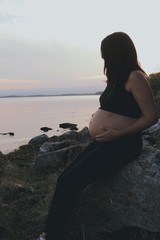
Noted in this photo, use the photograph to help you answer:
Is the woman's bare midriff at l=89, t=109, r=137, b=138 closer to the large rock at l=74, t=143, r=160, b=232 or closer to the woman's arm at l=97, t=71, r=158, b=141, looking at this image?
the woman's arm at l=97, t=71, r=158, b=141

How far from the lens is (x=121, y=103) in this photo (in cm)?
543

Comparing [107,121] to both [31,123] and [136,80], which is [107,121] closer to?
[136,80]

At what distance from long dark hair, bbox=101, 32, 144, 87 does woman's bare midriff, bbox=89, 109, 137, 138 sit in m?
0.47

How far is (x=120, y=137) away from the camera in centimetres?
548

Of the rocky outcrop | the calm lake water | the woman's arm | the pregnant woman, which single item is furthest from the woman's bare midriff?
the calm lake water

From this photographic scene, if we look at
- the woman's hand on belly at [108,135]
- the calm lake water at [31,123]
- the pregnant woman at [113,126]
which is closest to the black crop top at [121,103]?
the pregnant woman at [113,126]

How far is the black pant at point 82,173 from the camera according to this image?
5527 mm

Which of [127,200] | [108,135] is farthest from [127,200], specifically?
[108,135]

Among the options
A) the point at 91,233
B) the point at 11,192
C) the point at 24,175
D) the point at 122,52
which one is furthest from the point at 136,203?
the point at 24,175

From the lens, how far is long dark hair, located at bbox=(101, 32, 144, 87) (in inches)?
206

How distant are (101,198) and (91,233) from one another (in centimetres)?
49

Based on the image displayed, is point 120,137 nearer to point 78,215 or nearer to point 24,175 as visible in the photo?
point 78,215

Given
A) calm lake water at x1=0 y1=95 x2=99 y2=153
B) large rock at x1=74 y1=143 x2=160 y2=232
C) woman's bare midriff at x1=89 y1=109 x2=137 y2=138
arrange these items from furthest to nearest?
calm lake water at x1=0 y1=95 x2=99 y2=153 < large rock at x1=74 y1=143 x2=160 y2=232 < woman's bare midriff at x1=89 y1=109 x2=137 y2=138

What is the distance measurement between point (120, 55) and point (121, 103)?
0.59m
